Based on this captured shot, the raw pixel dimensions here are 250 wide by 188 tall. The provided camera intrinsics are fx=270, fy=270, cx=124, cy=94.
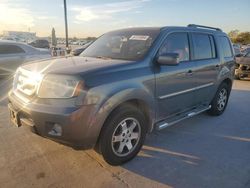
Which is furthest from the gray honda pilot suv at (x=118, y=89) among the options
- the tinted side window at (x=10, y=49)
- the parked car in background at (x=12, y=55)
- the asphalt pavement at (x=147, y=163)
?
the tinted side window at (x=10, y=49)

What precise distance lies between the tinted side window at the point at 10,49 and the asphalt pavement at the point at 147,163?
18.2 ft

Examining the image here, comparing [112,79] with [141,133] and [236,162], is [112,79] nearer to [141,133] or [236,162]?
[141,133]

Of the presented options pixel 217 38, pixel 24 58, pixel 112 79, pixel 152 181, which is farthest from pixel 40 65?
pixel 24 58

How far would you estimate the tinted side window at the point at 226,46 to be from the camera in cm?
595

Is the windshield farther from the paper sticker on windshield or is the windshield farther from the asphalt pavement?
the asphalt pavement

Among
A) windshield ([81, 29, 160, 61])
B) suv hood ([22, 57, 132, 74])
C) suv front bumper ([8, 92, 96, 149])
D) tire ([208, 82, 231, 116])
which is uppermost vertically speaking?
windshield ([81, 29, 160, 61])

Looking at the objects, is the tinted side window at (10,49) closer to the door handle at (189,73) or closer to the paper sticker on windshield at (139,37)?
the paper sticker on windshield at (139,37)

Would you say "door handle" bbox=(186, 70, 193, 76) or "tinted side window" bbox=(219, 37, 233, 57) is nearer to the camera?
"door handle" bbox=(186, 70, 193, 76)

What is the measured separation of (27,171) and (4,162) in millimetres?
436

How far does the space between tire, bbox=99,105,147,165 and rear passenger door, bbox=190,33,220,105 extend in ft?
5.47

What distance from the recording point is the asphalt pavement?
3.22m

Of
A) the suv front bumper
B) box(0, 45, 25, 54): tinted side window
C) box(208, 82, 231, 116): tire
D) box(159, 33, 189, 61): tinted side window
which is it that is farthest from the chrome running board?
box(0, 45, 25, 54): tinted side window

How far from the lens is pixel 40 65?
379 centimetres

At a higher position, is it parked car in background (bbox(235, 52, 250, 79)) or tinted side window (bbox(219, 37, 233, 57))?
tinted side window (bbox(219, 37, 233, 57))
